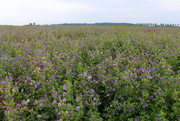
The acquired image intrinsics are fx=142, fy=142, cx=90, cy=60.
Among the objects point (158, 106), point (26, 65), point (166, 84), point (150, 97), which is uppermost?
point (26, 65)

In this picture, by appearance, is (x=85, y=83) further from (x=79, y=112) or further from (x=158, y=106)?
(x=158, y=106)

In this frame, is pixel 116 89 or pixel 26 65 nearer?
pixel 116 89

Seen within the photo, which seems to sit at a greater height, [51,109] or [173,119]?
[51,109]

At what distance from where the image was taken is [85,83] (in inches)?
112

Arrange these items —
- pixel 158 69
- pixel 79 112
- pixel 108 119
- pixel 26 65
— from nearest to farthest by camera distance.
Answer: pixel 79 112, pixel 108 119, pixel 158 69, pixel 26 65

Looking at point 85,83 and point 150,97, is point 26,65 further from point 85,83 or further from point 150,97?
point 150,97

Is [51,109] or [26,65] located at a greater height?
[26,65]

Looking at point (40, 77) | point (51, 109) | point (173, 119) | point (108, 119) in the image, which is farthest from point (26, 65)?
point (173, 119)

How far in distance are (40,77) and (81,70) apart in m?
1.02

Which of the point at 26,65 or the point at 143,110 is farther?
the point at 26,65

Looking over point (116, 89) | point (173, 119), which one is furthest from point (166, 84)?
point (116, 89)

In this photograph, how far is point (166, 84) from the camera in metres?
2.88

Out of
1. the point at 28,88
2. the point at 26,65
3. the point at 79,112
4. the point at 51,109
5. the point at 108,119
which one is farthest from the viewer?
the point at 26,65

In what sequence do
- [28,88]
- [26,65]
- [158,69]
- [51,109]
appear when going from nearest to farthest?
[51,109], [28,88], [158,69], [26,65]
